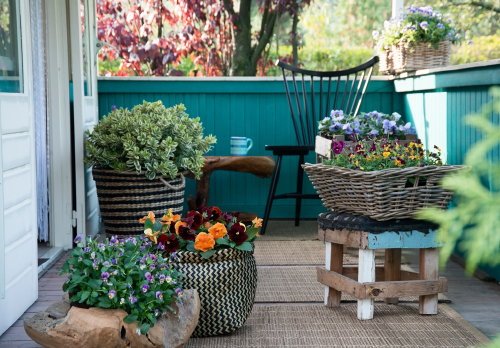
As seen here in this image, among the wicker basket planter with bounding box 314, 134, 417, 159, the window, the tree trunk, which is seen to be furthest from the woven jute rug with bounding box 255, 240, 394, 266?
the tree trunk

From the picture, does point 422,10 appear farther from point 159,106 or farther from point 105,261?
point 105,261

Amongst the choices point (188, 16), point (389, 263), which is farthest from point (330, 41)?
point (389, 263)

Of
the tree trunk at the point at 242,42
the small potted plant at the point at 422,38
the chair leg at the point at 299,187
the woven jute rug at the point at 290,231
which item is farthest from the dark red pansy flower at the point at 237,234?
the tree trunk at the point at 242,42

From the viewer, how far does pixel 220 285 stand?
8.41 feet

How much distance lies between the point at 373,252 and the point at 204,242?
70 cm

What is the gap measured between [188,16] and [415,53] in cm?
284

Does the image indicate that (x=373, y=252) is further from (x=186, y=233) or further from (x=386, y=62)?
(x=386, y=62)

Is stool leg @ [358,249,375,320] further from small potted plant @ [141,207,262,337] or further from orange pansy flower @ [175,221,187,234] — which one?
orange pansy flower @ [175,221,187,234]

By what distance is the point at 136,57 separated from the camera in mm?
6613

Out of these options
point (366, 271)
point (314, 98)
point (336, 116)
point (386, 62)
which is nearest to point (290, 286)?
point (366, 271)

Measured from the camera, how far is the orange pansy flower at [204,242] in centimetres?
253

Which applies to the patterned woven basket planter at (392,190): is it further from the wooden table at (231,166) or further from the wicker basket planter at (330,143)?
the wooden table at (231,166)

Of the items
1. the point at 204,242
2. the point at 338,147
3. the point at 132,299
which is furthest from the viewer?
the point at 338,147

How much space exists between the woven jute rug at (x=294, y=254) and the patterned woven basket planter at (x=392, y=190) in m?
1.12
